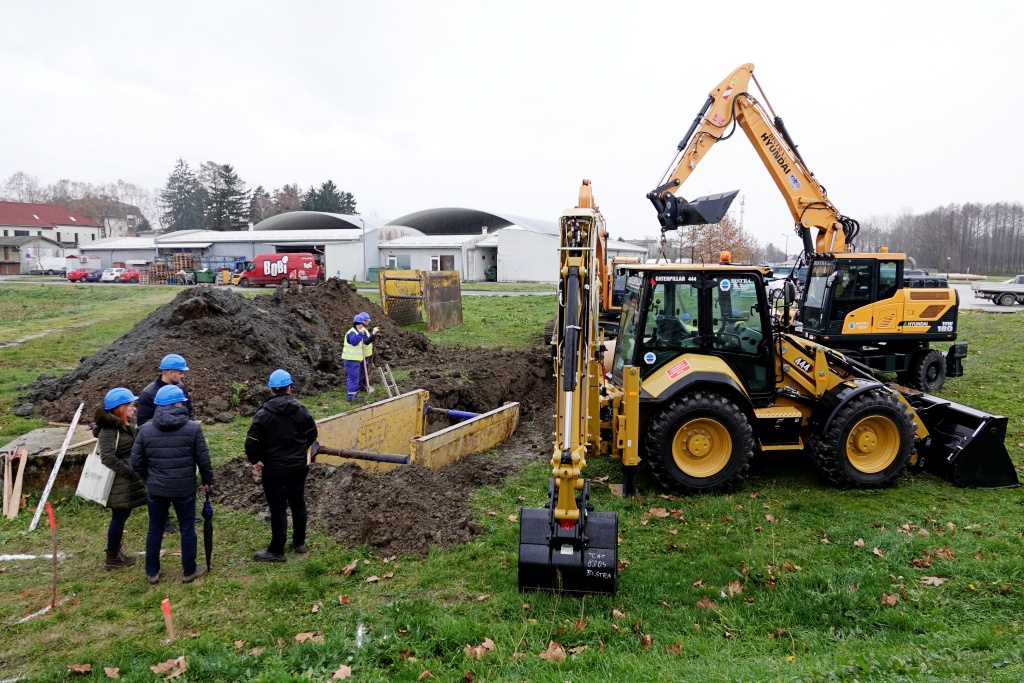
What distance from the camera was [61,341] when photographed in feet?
56.0

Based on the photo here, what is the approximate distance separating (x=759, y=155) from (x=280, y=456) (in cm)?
1080

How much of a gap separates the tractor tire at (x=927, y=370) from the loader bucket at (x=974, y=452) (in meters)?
5.54

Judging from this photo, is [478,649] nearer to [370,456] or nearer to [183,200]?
[370,456]

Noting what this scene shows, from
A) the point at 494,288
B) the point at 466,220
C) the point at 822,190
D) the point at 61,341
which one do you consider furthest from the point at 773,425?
the point at 466,220

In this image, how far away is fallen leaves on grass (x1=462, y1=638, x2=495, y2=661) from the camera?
430 cm

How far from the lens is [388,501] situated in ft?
21.0

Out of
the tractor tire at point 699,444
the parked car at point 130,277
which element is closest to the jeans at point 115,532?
the tractor tire at point 699,444

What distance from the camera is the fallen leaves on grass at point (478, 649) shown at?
4.30 meters

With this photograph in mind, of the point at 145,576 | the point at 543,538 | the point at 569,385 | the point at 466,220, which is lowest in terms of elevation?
the point at 145,576

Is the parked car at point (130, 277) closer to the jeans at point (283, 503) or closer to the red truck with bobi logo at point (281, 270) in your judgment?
the red truck with bobi logo at point (281, 270)

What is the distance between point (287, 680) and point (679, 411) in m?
4.43

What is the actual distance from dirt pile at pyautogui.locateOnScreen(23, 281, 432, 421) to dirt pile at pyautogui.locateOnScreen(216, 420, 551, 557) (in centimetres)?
341

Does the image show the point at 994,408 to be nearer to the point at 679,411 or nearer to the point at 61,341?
the point at 679,411

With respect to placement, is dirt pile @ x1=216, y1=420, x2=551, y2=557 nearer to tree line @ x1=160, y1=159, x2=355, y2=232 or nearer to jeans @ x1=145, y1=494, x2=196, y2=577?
jeans @ x1=145, y1=494, x2=196, y2=577
